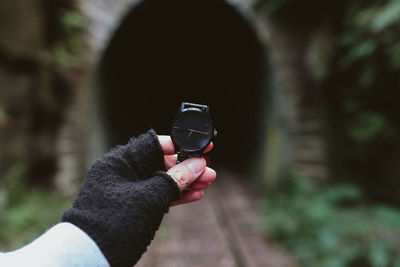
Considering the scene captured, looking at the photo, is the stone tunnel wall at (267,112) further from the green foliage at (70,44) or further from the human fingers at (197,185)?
the human fingers at (197,185)

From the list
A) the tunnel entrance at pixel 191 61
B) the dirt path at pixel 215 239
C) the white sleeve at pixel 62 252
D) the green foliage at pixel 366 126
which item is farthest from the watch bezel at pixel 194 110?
the green foliage at pixel 366 126

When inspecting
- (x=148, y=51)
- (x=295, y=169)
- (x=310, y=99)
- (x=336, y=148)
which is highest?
(x=148, y=51)

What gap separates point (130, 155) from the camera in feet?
3.86

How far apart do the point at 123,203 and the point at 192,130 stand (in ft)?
1.35

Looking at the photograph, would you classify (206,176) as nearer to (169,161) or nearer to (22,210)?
(169,161)

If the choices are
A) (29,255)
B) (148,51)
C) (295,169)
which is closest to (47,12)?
(148,51)

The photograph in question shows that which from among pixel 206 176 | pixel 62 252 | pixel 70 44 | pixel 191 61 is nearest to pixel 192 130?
pixel 206 176

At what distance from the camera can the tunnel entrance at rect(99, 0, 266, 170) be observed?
249 inches

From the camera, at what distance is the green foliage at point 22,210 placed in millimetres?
3232

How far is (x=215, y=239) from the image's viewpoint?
3.86m

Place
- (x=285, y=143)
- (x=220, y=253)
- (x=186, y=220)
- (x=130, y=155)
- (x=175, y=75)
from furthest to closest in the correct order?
1. (x=175, y=75)
2. (x=285, y=143)
3. (x=186, y=220)
4. (x=220, y=253)
5. (x=130, y=155)

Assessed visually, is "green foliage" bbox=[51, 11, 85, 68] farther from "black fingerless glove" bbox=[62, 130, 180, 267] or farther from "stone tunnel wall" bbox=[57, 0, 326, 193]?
"black fingerless glove" bbox=[62, 130, 180, 267]

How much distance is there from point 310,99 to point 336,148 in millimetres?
1081

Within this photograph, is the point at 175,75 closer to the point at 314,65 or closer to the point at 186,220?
the point at 314,65
